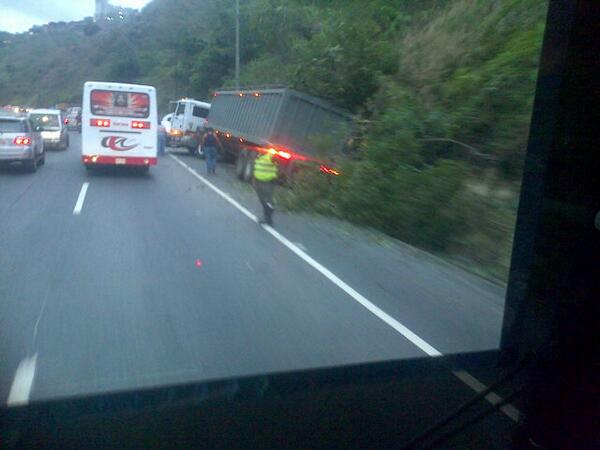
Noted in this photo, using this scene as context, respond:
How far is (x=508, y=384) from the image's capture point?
4320 millimetres

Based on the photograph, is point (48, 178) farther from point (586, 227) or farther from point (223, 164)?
point (586, 227)

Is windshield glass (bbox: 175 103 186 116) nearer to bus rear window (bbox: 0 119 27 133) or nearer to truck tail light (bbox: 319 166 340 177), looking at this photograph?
bus rear window (bbox: 0 119 27 133)

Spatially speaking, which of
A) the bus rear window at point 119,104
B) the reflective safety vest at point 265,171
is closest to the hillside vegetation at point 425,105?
the reflective safety vest at point 265,171

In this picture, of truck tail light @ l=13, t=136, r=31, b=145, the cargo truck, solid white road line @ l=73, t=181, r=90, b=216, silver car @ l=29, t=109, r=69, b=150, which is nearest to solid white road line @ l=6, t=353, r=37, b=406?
solid white road line @ l=73, t=181, r=90, b=216

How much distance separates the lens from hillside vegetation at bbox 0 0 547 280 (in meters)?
13.0

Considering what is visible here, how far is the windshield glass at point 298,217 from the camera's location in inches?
283

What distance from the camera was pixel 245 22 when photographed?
42250 millimetres

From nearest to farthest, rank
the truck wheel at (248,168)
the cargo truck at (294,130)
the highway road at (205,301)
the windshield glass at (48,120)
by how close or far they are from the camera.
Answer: the highway road at (205,301)
the cargo truck at (294,130)
the truck wheel at (248,168)
the windshield glass at (48,120)

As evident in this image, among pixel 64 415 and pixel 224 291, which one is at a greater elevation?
pixel 64 415

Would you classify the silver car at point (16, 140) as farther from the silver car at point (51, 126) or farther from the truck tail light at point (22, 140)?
the silver car at point (51, 126)

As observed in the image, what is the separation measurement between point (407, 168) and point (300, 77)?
31.2 ft

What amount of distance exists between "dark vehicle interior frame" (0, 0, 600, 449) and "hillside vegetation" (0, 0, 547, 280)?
5.73 m

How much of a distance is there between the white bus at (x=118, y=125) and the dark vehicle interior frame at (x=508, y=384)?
2033cm

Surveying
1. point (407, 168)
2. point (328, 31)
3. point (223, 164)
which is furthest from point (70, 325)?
point (223, 164)
